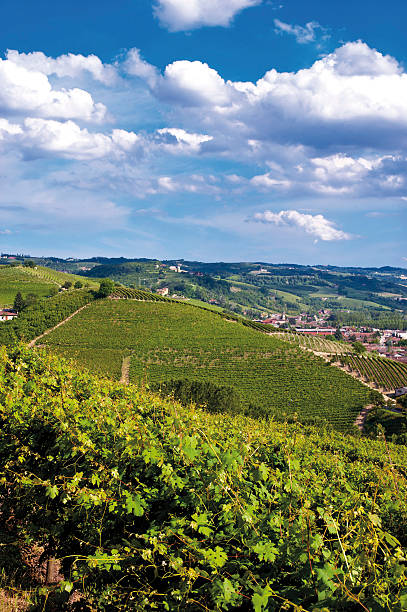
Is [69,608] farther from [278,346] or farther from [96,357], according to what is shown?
[278,346]

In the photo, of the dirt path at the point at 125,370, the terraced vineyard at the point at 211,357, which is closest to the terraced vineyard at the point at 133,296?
the terraced vineyard at the point at 211,357

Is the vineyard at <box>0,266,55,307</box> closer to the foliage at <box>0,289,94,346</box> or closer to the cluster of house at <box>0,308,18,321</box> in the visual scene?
the cluster of house at <box>0,308,18,321</box>

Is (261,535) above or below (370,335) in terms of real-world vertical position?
above

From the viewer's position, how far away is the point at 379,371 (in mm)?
77938

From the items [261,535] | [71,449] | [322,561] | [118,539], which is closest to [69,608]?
[118,539]

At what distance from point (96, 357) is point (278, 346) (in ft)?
130

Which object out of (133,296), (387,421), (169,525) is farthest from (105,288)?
(169,525)

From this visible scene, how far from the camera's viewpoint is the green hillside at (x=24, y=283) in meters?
125

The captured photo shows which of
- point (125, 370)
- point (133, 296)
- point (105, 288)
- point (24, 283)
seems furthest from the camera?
point (24, 283)

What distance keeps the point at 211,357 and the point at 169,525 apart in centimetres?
6690

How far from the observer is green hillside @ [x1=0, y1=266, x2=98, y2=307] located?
125 meters

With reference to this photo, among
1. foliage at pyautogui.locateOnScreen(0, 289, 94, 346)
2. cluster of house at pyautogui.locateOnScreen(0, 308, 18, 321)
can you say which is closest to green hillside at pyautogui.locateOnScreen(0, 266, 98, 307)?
cluster of house at pyautogui.locateOnScreen(0, 308, 18, 321)

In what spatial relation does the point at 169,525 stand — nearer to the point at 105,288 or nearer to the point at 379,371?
the point at 379,371

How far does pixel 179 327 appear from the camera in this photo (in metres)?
84.4
